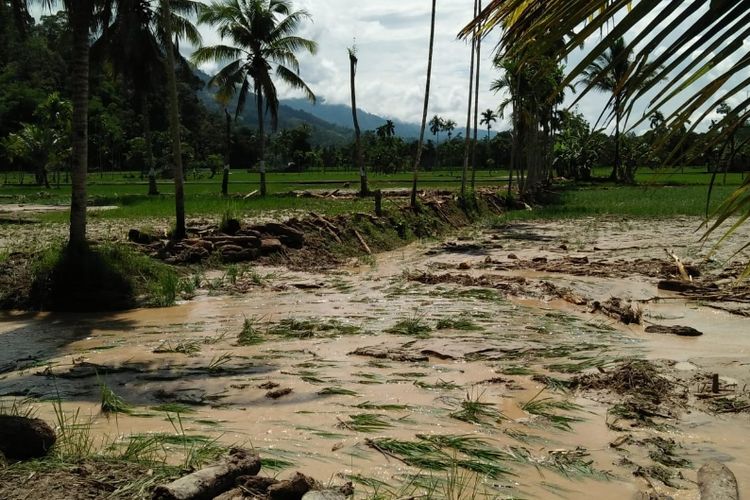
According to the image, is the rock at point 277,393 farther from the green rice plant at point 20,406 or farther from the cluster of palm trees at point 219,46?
the cluster of palm trees at point 219,46

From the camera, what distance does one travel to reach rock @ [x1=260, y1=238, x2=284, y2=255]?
12.7 meters

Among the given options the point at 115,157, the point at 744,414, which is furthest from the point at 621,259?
the point at 115,157

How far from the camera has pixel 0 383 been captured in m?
5.25

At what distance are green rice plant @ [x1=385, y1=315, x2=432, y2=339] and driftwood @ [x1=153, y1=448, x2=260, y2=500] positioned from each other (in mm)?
4159

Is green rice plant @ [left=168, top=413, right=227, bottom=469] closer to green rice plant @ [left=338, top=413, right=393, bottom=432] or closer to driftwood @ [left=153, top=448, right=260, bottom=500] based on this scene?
driftwood @ [left=153, top=448, right=260, bottom=500]

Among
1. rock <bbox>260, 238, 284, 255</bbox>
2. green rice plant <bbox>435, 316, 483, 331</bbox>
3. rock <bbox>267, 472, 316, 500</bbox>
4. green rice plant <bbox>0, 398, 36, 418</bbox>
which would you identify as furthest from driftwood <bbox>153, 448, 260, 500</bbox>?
rock <bbox>260, 238, 284, 255</bbox>

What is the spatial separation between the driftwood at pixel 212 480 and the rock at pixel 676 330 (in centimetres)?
562

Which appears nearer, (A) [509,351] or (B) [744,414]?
(B) [744,414]

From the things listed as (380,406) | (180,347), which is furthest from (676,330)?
(180,347)

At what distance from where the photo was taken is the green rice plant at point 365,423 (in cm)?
412

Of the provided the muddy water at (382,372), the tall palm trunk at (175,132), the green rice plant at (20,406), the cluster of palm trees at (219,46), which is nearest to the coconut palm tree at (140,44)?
the cluster of palm trees at (219,46)

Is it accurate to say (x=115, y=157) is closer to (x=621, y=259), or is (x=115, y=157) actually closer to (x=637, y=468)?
(x=621, y=259)

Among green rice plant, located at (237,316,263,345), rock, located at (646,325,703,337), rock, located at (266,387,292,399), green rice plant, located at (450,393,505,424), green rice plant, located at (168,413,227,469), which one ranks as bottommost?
green rice plant, located at (237,316,263,345)

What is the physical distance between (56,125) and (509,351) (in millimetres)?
40129
